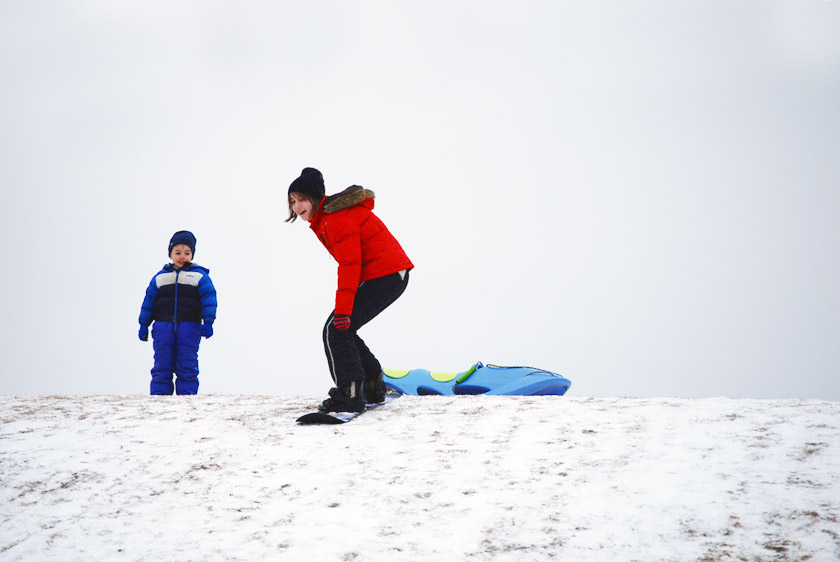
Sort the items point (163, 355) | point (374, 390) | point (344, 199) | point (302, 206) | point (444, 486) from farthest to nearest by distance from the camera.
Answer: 1. point (163, 355)
2. point (374, 390)
3. point (302, 206)
4. point (344, 199)
5. point (444, 486)

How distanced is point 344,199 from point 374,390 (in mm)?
1480

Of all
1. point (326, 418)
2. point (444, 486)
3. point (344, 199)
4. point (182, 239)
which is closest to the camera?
point (444, 486)

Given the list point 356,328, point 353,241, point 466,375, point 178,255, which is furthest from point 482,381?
point 178,255

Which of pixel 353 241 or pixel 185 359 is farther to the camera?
pixel 185 359

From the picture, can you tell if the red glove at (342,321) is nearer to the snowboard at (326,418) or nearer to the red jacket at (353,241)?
the red jacket at (353,241)

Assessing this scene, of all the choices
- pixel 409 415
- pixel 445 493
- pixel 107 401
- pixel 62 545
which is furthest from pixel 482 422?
pixel 107 401

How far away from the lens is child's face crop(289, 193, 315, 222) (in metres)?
4.47

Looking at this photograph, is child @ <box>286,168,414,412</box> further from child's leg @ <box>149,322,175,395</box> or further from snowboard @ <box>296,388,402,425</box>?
child's leg @ <box>149,322,175,395</box>

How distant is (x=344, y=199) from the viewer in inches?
172

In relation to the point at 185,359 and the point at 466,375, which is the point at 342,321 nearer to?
the point at 466,375

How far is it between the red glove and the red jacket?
0.03 meters

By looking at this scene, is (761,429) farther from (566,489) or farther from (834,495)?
(566,489)

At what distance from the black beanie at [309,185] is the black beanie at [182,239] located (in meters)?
3.17

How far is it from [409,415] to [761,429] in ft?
7.07
